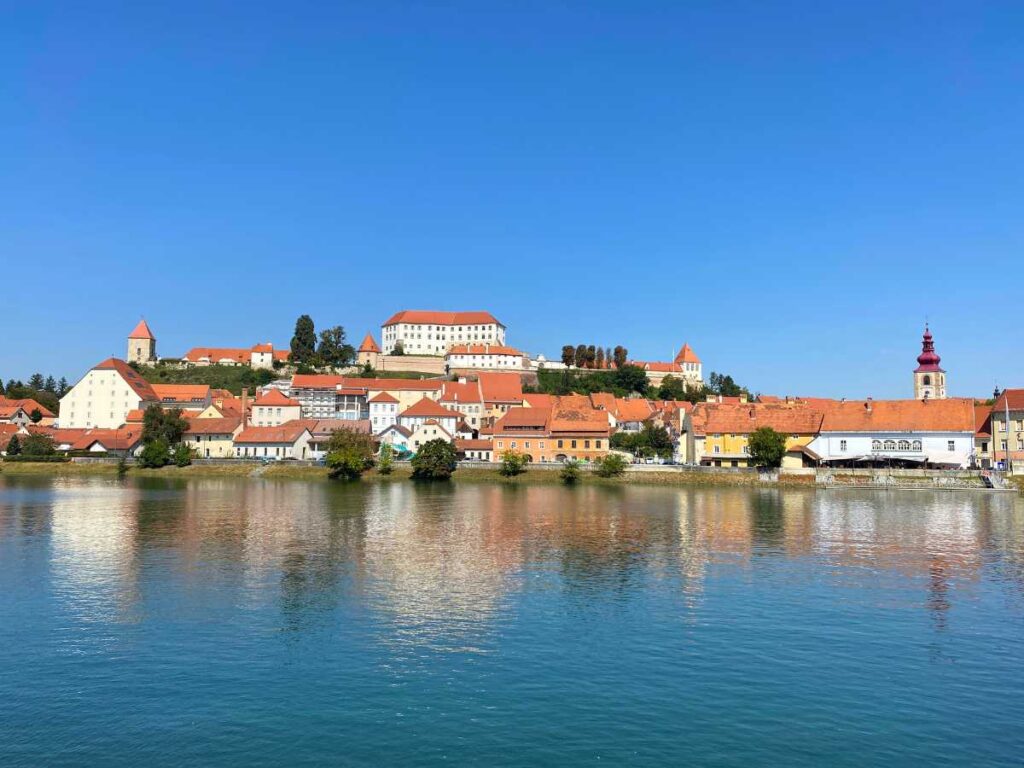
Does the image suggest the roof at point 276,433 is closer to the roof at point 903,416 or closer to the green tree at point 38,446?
the green tree at point 38,446

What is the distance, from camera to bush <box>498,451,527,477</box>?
65.4 metres

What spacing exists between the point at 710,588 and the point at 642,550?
6474mm

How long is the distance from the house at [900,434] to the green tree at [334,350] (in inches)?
2774

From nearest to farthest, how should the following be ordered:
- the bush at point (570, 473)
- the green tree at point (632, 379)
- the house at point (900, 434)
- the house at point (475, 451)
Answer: the house at point (900, 434), the bush at point (570, 473), the house at point (475, 451), the green tree at point (632, 379)

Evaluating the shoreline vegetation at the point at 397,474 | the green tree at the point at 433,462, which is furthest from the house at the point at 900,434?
the green tree at the point at 433,462

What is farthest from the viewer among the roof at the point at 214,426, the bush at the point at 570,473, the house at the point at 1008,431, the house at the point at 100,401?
the house at the point at 100,401

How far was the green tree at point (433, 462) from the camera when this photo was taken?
65.2 meters

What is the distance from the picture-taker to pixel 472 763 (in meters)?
12.7

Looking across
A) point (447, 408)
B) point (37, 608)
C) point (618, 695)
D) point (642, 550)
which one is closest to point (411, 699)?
point (618, 695)

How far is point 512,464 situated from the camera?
65375mm

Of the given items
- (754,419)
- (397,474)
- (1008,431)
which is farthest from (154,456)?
(1008,431)

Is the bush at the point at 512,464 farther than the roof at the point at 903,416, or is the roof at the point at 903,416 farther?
the bush at the point at 512,464

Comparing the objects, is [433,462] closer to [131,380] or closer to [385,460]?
[385,460]

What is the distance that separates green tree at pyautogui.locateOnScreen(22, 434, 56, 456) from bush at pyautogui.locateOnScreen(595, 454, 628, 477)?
5164 centimetres
